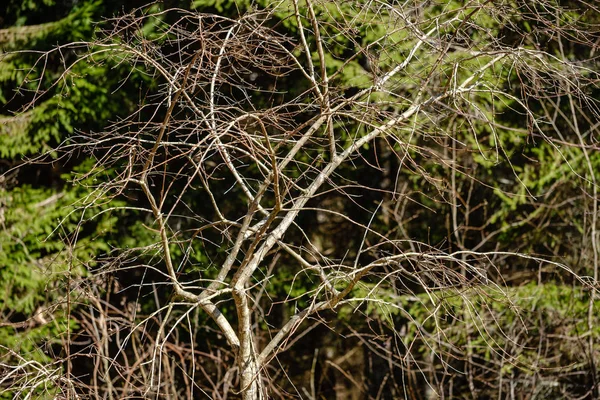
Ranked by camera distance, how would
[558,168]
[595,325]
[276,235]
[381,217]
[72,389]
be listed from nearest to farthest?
[72,389] → [276,235] → [595,325] → [558,168] → [381,217]

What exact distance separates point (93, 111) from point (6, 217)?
1.33 m

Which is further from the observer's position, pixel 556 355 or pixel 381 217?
pixel 381 217

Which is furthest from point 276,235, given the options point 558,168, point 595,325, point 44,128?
point 44,128

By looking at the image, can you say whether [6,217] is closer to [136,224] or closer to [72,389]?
[136,224]

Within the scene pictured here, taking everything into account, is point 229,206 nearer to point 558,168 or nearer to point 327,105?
point 558,168

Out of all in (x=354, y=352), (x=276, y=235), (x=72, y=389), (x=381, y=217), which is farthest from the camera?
(x=354, y=352)

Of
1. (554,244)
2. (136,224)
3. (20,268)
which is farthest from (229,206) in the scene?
(554,244)

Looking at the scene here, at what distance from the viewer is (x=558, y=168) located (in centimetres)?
764

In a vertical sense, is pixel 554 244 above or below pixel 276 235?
below

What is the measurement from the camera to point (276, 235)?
3805 mm

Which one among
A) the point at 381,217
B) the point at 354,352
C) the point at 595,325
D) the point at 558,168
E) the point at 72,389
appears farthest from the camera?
the point at 354,352

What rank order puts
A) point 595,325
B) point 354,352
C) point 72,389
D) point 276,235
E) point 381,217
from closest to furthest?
1. point 72,389
2. point 276,235
3. point 595,325
4. point 381,217
5. point 354,352

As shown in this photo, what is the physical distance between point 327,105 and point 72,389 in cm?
161

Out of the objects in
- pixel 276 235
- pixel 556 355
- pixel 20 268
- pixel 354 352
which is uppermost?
pixel 276 235
